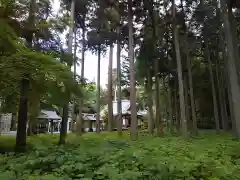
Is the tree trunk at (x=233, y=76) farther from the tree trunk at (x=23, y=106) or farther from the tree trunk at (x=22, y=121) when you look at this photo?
the tree trunk at (x=22, y=121)

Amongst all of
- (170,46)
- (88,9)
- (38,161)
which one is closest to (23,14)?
(38,161)

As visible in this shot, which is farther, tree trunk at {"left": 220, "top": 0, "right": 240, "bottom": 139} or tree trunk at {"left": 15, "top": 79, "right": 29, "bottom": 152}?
tree trunk at {"left": 220, "top": 0, "right": 240, "bottom": 139}

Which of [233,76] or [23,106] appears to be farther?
[233,76]

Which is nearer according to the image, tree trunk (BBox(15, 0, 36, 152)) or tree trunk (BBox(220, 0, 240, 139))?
tree trunk (BBox(15, 0, 36, 152))

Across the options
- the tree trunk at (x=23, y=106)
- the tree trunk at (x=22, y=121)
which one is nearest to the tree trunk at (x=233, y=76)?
the tree trunk at (x=23, y=106)

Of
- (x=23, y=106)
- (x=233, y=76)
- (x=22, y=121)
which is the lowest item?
(x=22, y=121)

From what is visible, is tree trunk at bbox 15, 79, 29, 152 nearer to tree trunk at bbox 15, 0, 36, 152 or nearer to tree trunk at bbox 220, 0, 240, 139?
tree trunk at bbox 15, 0, 36, 152

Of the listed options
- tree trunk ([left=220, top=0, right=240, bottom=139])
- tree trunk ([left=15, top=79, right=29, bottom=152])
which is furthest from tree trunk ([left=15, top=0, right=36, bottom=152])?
tree trunk ([left=220, top=0, right=240, bottom=139])

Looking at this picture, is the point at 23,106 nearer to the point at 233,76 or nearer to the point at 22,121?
the point at 22,121

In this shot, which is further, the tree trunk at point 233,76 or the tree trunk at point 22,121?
the tree trunk at point 233,76

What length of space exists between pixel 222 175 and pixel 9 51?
238 inches

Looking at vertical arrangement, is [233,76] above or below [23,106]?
above

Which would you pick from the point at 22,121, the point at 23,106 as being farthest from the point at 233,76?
the point at 22,121

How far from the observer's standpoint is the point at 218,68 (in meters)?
20.9
